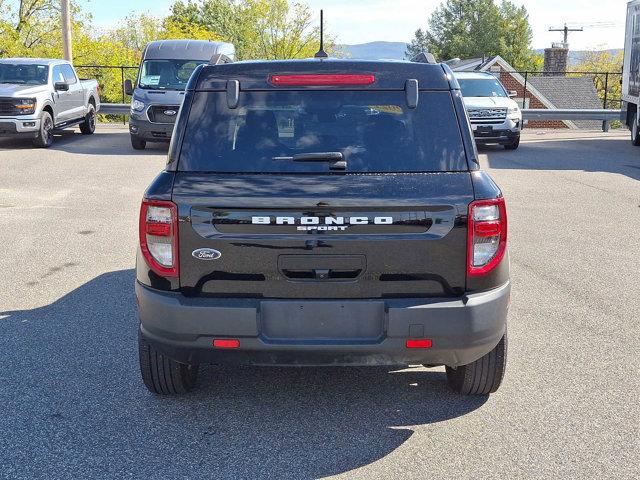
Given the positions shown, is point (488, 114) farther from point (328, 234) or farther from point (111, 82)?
point (111, 82)

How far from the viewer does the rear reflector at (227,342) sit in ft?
13.0

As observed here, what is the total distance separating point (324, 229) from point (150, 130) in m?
15.0

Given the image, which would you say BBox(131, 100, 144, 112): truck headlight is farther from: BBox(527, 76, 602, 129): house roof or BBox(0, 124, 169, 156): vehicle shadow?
BBox(527, 76, 602, 129): house roof

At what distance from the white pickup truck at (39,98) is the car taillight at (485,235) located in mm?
16093

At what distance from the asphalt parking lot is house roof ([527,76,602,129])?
54356 mm

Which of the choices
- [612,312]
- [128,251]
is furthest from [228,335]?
[128,251]

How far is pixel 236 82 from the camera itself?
4172mm

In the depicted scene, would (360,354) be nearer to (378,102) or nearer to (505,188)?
(378,102)

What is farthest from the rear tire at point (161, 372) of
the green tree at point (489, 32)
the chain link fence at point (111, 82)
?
the green tree at point (489, 32)

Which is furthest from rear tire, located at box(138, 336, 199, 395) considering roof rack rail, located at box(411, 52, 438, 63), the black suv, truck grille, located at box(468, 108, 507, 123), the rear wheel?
truck grille, located at box(468, 108, 507, 123)

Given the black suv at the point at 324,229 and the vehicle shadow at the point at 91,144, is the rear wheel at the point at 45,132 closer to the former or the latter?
the vehicle shadow at the point at 91,144

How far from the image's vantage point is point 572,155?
1956 centimetres

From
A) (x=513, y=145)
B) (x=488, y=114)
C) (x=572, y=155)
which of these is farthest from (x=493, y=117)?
(x=572, y=155)

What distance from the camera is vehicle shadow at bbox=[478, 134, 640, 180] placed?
17036 mm
